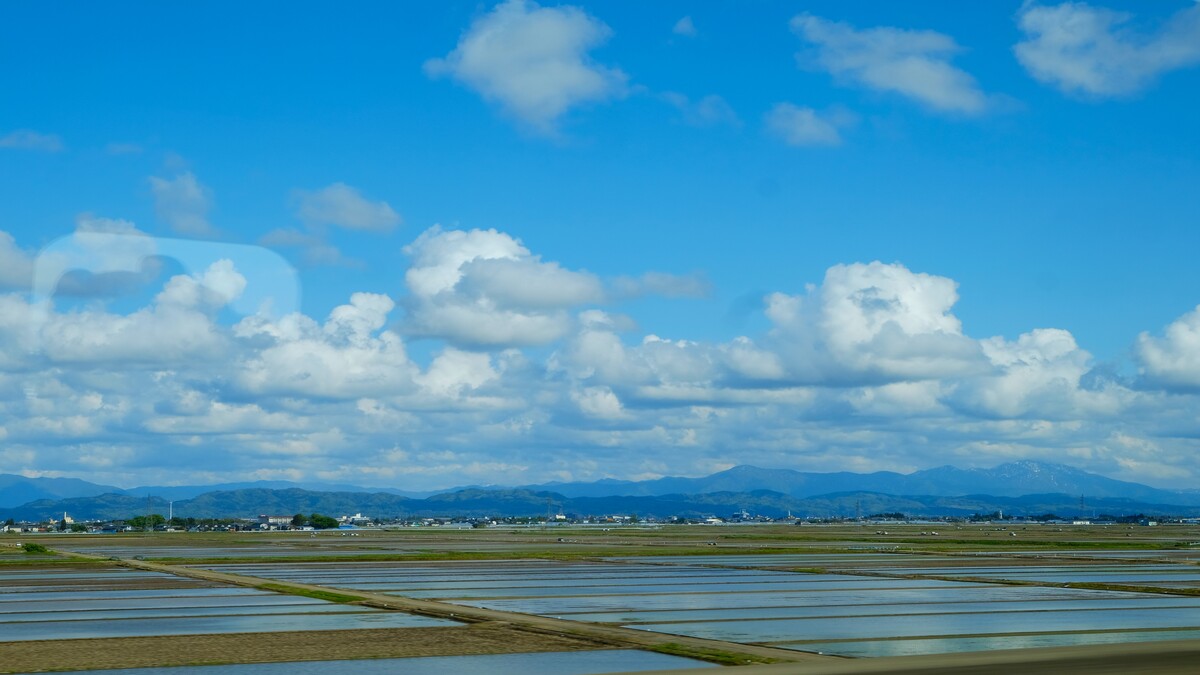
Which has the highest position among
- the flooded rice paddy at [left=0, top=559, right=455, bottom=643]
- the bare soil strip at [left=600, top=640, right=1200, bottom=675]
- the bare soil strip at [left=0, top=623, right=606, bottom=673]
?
the bare soil strip at [left=600, top=640, right=1200, bottom=675]

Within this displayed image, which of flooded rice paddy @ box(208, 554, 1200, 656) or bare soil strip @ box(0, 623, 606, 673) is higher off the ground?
flooded rice paddy @ box(208, 554, 1200, 656)

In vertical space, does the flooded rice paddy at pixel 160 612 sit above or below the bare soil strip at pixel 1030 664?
below

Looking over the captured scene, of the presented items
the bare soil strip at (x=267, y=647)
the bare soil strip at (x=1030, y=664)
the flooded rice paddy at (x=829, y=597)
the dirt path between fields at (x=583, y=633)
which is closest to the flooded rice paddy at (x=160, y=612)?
the dirt path between fields at (x=583, y=633)

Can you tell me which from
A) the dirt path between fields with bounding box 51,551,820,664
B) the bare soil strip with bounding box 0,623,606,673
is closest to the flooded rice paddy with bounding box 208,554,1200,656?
the dirt path between fields with bounding box 51,551,820,664

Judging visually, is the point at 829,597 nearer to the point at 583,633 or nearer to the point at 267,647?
the point at 583,633

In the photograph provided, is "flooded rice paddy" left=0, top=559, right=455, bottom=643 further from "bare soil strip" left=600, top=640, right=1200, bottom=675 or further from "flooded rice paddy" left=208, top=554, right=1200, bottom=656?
"bare soil strip" left=600, top=640, right=1200, bottom=675

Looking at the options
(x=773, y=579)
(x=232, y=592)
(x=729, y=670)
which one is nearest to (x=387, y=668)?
(x=729, y=670)

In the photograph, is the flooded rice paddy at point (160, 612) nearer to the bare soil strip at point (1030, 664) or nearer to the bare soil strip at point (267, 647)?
the bare soil strip at point (267, 647)

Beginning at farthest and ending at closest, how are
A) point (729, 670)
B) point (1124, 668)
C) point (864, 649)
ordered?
→ point (864, 649)
point (729, 670)
point (1124, 668)

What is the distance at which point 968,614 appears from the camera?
34969 millimetres

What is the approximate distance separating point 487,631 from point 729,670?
1033 centimetres

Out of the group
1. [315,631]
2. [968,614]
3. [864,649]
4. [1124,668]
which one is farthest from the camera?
[968,614]

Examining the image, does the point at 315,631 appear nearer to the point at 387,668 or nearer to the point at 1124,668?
the point at 387,668

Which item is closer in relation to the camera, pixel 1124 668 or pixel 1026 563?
pixel 1124 668
